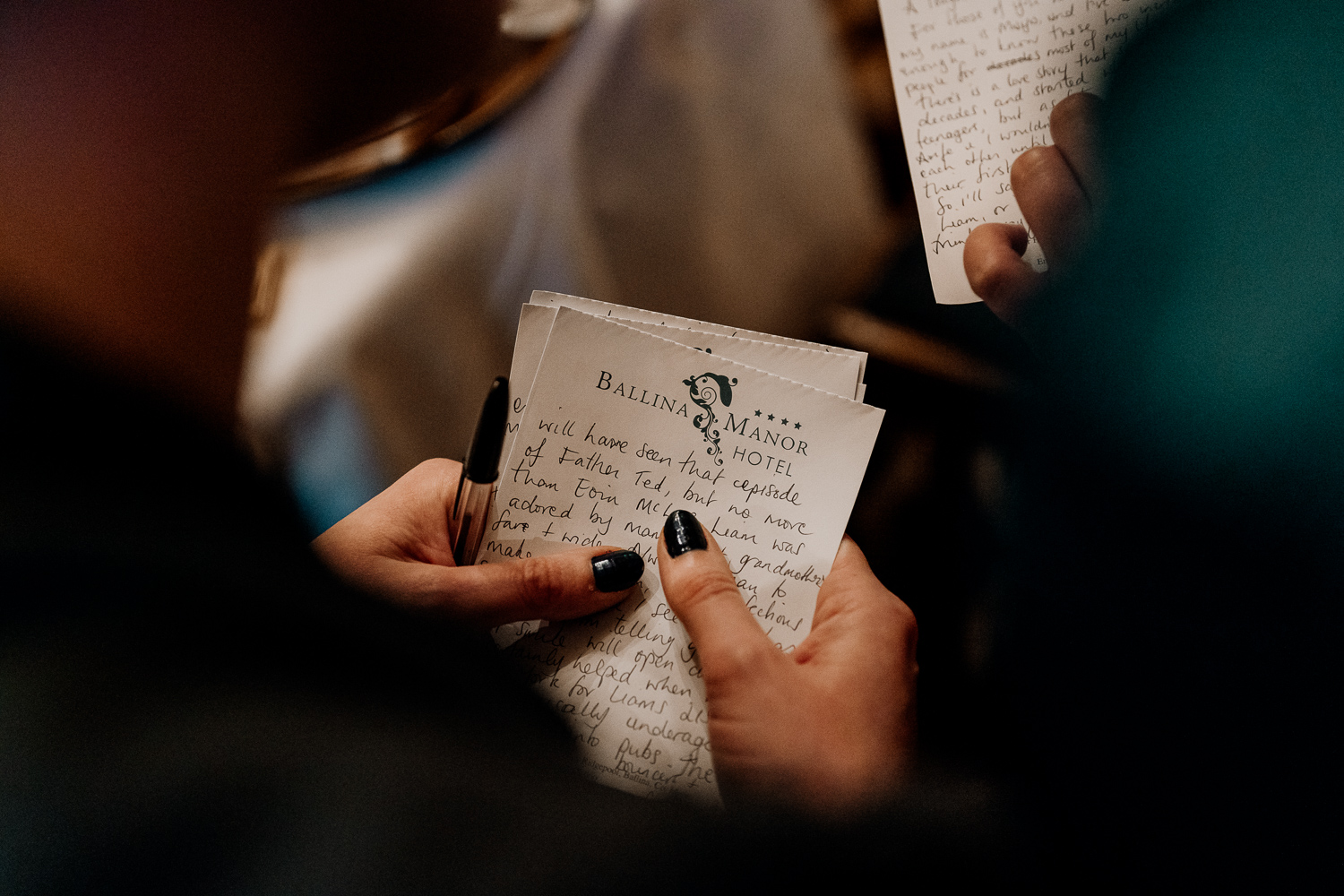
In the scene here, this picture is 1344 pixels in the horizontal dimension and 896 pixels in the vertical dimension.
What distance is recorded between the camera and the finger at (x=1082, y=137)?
55cm

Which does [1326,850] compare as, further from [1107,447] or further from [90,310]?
[90,310]

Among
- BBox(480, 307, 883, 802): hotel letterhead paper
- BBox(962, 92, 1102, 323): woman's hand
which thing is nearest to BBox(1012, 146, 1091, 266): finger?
BBox(962, 92, 1102, 323): woman's hand

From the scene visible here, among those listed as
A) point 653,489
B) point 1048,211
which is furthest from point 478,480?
point 1048,211

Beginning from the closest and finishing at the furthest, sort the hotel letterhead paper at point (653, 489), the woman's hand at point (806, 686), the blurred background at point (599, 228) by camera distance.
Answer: the woman's hand at point (806, 686)
the hotel letterhead paper at point (653, 489)
the blurred background at point (599, 228)

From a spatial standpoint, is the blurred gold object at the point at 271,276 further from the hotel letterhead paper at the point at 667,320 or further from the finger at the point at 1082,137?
the finger at the point at 1082,137

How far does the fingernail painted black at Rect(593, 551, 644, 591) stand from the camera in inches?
21.0

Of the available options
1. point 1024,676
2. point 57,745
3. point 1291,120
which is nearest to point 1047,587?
point 1024,676

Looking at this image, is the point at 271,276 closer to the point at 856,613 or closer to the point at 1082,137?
the point at 856,613

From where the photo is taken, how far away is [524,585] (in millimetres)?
509

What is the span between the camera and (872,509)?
64 cm

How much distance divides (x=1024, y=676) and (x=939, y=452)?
22 cm

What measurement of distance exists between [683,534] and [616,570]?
62 mm

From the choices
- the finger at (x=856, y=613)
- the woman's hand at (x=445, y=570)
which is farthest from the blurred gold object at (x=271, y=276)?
the finger at (x=856, y=613)

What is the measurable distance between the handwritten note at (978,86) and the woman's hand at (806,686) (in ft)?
1.03
